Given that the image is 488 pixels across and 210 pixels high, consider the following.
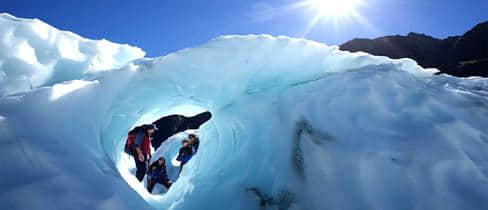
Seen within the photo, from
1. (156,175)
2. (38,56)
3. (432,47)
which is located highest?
(38,56)

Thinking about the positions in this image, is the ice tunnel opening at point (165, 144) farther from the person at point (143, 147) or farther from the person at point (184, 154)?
the person at point (184, 154)

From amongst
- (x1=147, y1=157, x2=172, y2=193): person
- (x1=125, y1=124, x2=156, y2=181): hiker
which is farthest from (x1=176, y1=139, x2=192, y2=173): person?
(x1=125, y1=124, x2=156, y2=181): hiker

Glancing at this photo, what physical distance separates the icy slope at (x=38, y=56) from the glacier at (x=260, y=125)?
16 millimetres

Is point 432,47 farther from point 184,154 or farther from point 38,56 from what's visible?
point 38,56

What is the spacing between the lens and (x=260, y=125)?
3.66 metres

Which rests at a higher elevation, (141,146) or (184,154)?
(141,146)

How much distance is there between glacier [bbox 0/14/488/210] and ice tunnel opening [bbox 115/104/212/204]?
0.51 m

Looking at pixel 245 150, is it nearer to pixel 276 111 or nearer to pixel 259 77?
pixel 276 111

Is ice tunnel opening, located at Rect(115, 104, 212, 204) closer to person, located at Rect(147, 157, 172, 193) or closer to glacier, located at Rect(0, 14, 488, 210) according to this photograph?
person, located at Rect(147, 157, 172, 193)

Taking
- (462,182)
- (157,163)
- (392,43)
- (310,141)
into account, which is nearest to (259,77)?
(310,141)

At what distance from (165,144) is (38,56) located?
882cm

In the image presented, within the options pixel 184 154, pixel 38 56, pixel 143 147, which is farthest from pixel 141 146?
pixel 38 56

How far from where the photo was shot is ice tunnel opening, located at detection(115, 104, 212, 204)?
4.77 m

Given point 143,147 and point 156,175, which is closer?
point 143,147
